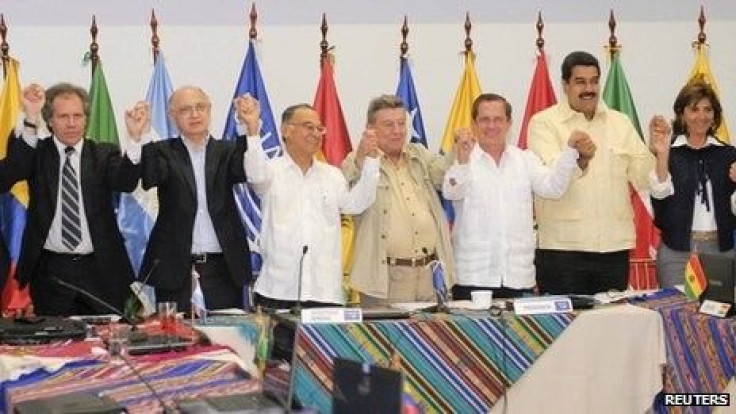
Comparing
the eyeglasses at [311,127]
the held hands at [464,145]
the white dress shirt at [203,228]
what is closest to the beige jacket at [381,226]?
the held hands at [464,145]

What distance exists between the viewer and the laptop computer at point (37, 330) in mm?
3025

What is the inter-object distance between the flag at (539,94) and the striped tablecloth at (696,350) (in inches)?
77.8

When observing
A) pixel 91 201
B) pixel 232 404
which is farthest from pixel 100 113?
pixel 232 404

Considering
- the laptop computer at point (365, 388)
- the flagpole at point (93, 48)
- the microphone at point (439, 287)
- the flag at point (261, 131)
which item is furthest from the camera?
the flagpole at point (93, 48)

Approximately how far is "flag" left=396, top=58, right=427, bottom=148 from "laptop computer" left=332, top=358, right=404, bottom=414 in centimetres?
311

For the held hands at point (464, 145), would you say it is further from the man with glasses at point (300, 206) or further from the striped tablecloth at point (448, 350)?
the striped tablecloth at point (448, 350)

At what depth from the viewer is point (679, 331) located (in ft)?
11.6

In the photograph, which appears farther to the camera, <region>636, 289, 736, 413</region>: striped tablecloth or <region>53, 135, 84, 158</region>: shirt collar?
<region>53, 135, 84, 158</region>: shirt collar

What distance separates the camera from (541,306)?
354 centimetres

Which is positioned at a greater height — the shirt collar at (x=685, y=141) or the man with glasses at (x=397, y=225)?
the shirt collar at (x=685, y=141)

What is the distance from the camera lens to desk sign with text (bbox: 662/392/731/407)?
341cm

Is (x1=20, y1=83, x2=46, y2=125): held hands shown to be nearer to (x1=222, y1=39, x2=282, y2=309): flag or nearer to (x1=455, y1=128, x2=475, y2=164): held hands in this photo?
(x1=222, y1=39, x2=282, y2=309): flag

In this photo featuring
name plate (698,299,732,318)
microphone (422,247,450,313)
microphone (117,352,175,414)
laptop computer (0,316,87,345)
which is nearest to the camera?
microphone (117,352,175,414)

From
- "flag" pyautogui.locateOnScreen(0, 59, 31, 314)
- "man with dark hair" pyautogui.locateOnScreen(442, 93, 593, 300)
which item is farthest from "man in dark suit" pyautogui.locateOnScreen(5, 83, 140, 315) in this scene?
"man with dark hair" pyautogui.locateOnScreen(442, 93, 593, 300)
